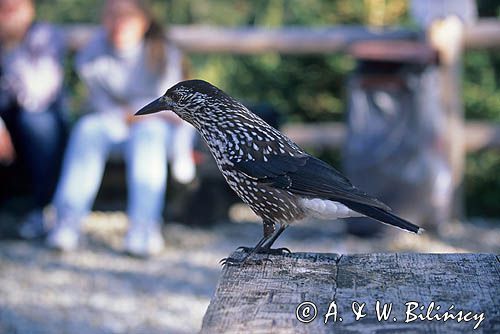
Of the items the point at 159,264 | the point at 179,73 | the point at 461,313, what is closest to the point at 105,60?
the point at 179,73

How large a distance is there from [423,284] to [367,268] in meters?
0.23

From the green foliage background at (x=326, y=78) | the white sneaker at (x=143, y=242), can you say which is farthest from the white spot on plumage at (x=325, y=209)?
the green foliage background at (x=326, y=78)

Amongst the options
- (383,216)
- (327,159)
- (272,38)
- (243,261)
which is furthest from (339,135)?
(243,261)

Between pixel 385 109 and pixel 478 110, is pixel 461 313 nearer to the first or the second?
pixel 385 109

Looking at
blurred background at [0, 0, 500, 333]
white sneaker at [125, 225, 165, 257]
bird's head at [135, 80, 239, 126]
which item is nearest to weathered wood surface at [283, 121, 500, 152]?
blurred background at [0, 0, 500, 333]

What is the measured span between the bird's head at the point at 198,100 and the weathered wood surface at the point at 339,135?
4126 millimetres

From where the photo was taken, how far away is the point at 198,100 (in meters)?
3.72

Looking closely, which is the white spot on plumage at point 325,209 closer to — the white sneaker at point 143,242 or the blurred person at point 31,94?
the white sneaker at point 143,242

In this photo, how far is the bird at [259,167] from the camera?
3.68 m

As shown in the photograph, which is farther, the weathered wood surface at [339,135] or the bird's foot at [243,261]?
the weathered wood surface at [339,135]

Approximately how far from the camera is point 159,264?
256 inches

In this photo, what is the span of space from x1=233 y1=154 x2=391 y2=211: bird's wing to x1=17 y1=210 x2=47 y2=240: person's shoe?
3.80 meters

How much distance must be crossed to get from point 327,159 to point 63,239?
2.81m

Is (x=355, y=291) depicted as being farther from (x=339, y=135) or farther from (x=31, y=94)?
(x=339, y=135)
